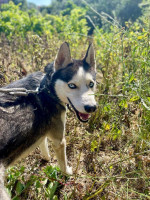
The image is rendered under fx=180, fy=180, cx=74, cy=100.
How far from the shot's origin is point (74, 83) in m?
1.92

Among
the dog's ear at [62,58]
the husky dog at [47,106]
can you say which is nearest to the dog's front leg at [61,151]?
the husky dog at [47,106]

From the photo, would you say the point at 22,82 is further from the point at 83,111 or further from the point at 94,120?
the point at 94,120

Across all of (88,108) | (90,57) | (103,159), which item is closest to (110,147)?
(103,159)

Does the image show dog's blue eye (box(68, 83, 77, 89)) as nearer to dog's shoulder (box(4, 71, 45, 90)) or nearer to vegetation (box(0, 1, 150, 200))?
vegetation (box(0, 1, 150, 200))

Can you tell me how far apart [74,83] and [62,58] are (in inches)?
14.8

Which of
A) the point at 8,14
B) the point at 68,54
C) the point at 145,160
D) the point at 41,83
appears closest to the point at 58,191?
the point at 145,160

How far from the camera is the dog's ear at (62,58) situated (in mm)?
2027

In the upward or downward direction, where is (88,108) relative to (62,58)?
downward

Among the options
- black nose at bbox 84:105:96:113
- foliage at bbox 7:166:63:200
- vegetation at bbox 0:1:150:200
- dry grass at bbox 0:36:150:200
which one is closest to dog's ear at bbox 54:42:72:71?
vegetation at bbox 0:1:150:200

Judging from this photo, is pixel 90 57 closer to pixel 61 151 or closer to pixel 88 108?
pixel 88 108

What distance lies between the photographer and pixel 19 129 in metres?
1.59

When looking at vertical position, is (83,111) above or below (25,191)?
above

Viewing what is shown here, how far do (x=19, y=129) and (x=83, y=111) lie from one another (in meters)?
0.63

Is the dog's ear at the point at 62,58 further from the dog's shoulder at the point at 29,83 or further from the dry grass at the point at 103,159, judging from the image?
the dry grass at the point at 103,159
